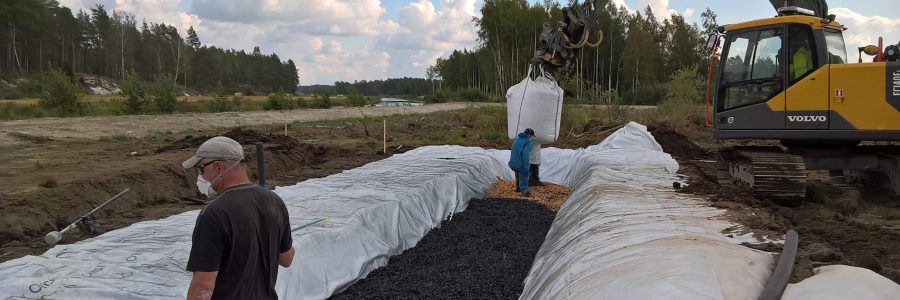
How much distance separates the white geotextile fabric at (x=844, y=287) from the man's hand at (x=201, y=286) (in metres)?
2.43

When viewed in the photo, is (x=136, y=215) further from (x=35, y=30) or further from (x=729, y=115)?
(x=35, y=30)

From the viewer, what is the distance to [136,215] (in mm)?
7164

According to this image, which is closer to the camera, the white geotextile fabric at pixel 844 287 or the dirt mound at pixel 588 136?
the white geotextile fabric at pixel 844 287

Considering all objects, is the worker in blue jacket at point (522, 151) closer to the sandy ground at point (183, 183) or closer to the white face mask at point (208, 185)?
the sandy ground at point (183, 183)

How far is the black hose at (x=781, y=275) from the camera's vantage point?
98.3 inches

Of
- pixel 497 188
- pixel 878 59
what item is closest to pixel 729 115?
pixel 878 59

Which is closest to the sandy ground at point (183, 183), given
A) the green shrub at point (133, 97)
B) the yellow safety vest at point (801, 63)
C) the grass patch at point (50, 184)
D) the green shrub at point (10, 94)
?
the grass patch at point (50, 184)

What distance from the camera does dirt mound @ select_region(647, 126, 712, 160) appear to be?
13219 millimetres

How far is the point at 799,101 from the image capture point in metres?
6.42

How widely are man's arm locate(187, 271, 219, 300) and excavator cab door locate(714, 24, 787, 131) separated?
6433mm

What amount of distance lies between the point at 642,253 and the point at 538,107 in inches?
270

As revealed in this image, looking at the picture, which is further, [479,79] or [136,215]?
[479,79]

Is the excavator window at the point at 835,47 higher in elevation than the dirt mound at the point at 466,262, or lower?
higher

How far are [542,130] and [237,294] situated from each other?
8.10 m
